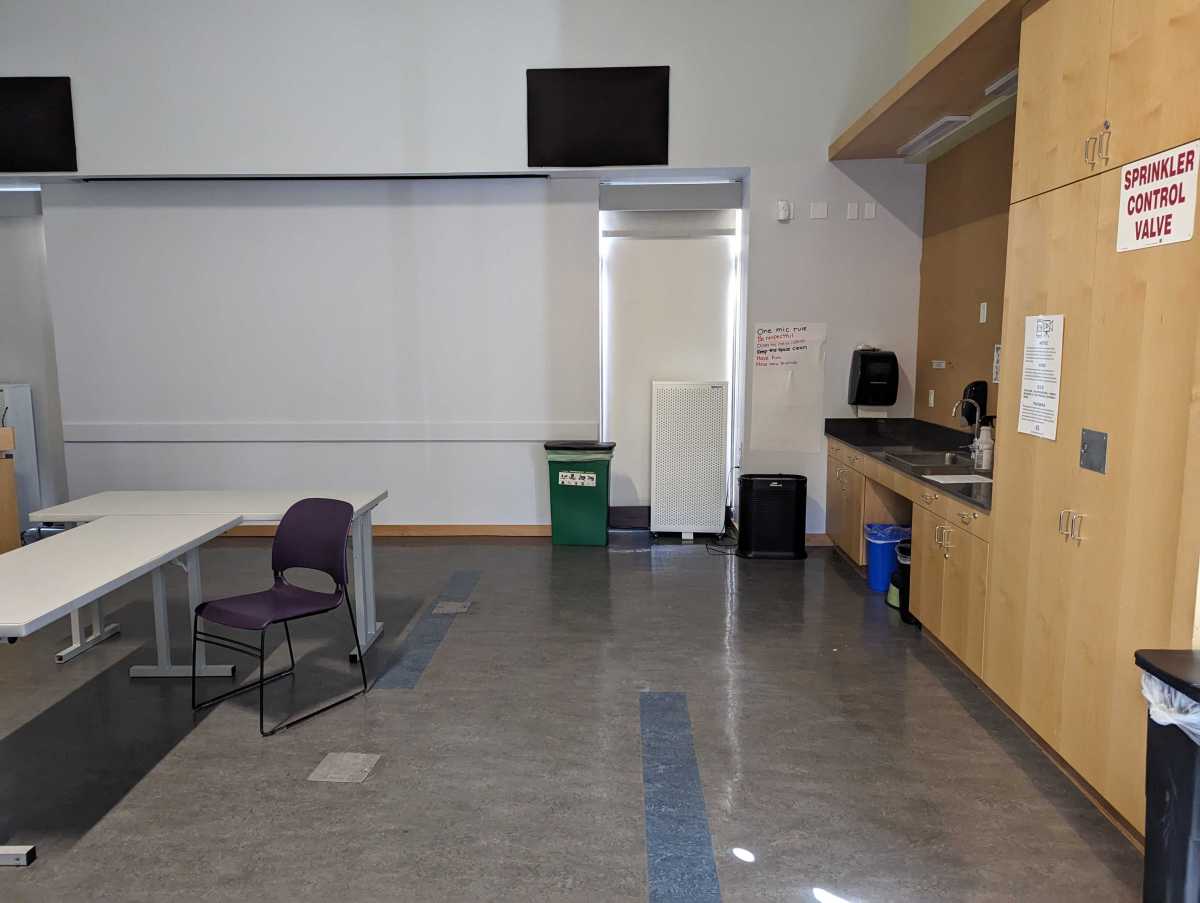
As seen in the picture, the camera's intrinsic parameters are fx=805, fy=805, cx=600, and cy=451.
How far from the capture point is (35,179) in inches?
240

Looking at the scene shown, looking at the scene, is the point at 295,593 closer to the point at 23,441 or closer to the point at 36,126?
the point at 23,441

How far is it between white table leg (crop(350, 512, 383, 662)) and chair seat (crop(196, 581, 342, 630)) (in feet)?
1.56

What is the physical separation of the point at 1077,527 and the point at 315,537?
302 centimetres

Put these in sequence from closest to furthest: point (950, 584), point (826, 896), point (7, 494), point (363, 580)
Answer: point (826, 896)
point (950, 584)
point (363, 580)
point (7, 494)

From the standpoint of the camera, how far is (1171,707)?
2.01 m

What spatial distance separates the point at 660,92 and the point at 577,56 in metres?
0.65

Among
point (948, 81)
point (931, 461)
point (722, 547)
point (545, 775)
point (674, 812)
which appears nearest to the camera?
point (674, 812)

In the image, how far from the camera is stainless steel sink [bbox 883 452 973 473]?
4.29 meters

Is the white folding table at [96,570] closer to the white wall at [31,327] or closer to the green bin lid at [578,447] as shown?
the green bin lid at [578,447]

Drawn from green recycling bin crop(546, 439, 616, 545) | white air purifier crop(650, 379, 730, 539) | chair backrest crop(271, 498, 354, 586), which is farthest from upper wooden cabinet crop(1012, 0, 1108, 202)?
green recycling bin crop(546, 439, 616, 545)

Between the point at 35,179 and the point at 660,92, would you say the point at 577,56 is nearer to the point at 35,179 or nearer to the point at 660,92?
the point at 660,92

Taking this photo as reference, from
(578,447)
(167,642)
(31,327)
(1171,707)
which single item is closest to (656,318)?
(578,447)

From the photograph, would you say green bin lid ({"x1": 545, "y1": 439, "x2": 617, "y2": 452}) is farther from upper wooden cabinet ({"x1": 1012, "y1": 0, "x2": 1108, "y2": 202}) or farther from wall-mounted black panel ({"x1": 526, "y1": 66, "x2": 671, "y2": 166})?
upper wooden cabinet ({"x1": 1012, "y1": 0, "x2": 1108, "y2": 202})

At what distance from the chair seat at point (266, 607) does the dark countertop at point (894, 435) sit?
2.94 metres
